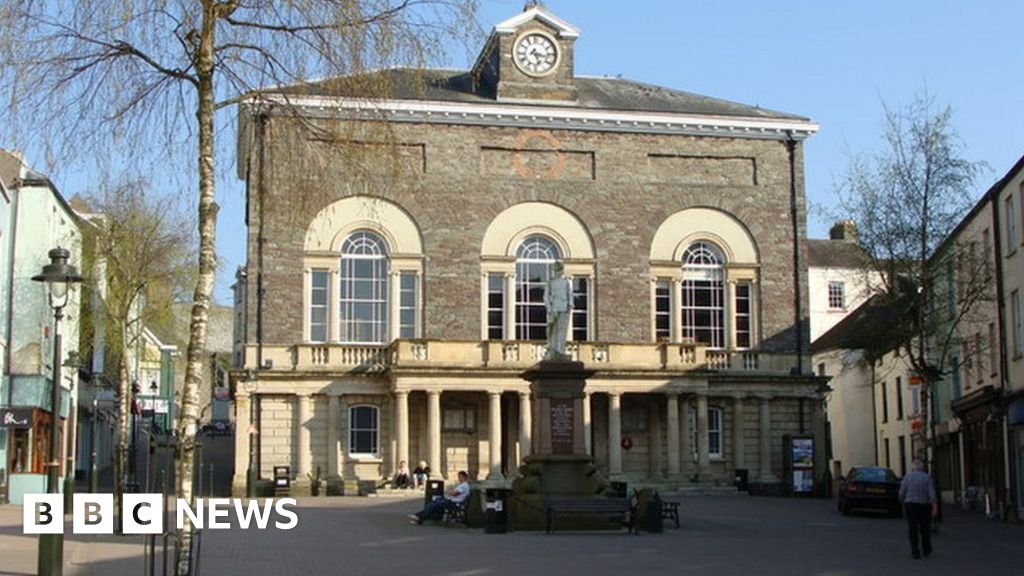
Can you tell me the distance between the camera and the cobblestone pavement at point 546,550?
63.9ft

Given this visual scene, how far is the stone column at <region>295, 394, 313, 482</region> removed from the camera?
46188mm

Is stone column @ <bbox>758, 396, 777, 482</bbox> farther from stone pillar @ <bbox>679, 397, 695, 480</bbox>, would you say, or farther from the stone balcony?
the stone balcony

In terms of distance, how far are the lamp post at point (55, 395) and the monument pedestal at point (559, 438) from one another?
40.5 feet

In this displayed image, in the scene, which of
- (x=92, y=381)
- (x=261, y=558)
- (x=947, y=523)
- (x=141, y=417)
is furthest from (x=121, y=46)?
(x=141, y=417)

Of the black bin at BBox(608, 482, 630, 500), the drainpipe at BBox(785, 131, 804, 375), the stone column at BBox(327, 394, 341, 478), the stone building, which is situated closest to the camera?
the black bin at BBox(608, 482, 630, 500)

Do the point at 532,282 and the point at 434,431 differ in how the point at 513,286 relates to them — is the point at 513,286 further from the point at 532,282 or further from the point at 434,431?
the point at 434,431

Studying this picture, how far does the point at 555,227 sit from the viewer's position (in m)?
49.6

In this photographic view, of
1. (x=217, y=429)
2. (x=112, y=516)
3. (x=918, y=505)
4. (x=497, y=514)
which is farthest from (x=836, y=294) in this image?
(x=918, y=505)

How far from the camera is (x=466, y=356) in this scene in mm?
46125

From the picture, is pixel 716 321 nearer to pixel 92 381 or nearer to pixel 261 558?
pixel 92 381

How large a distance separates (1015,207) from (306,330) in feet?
75.5

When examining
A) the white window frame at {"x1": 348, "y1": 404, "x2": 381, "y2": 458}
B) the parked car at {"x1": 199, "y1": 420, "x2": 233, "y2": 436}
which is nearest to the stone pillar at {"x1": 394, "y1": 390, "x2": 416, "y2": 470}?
the white window frame at {"x1": 348, "y1": 404, "x2": 381, "y2": 458}

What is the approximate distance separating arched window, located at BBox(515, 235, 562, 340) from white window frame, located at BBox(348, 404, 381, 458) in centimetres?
569

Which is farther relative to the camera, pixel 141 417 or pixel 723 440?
pixel 141 417
